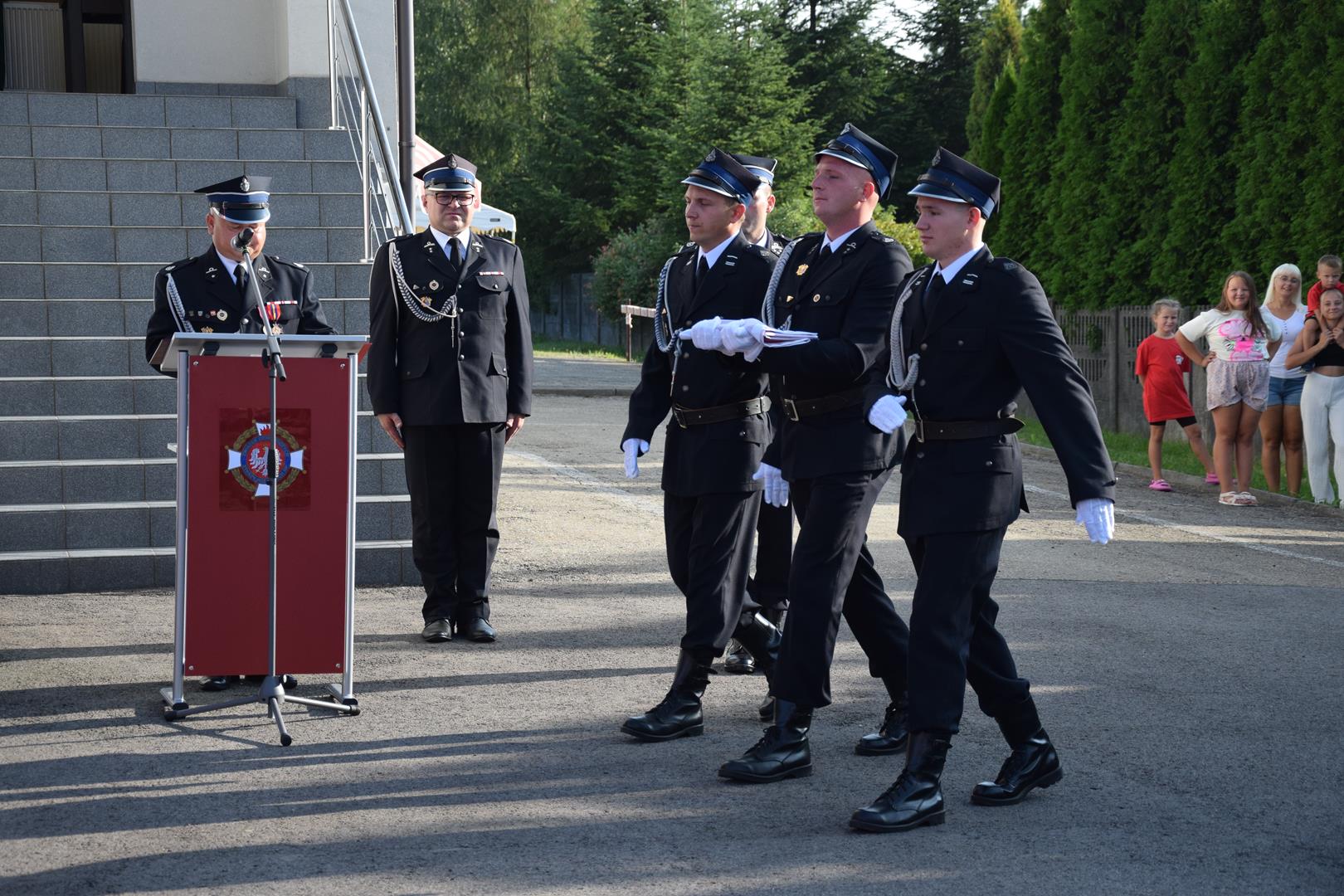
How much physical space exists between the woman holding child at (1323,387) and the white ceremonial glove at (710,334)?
9.01 m

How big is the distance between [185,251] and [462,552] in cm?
505

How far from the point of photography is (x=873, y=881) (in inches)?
174

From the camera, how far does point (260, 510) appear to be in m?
6.15

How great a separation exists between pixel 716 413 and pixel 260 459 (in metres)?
1.71

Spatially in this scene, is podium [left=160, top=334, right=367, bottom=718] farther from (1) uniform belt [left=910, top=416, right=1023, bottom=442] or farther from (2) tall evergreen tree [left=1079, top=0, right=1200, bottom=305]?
(2) tall evergreen tree [left=1079, top=0, right=1200, bottom=305]

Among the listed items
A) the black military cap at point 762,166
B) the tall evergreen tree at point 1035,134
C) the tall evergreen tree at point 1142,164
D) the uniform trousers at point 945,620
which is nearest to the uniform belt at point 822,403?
the uniform trousers at point 945,620

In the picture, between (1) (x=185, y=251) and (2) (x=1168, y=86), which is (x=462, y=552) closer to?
(1) (x=185, y=251)

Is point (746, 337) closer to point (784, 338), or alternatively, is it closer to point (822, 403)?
point (784, 338)

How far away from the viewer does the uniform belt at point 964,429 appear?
4996mm

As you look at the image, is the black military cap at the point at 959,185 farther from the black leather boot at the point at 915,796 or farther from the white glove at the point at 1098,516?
the black leather boot at the point at 915,796

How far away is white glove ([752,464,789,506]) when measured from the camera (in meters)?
5.62

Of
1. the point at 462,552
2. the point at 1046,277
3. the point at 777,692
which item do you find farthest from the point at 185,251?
the point at 1046,277

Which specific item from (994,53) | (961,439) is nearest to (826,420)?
(961,439)

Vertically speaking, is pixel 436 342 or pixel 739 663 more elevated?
pixel 436 342
